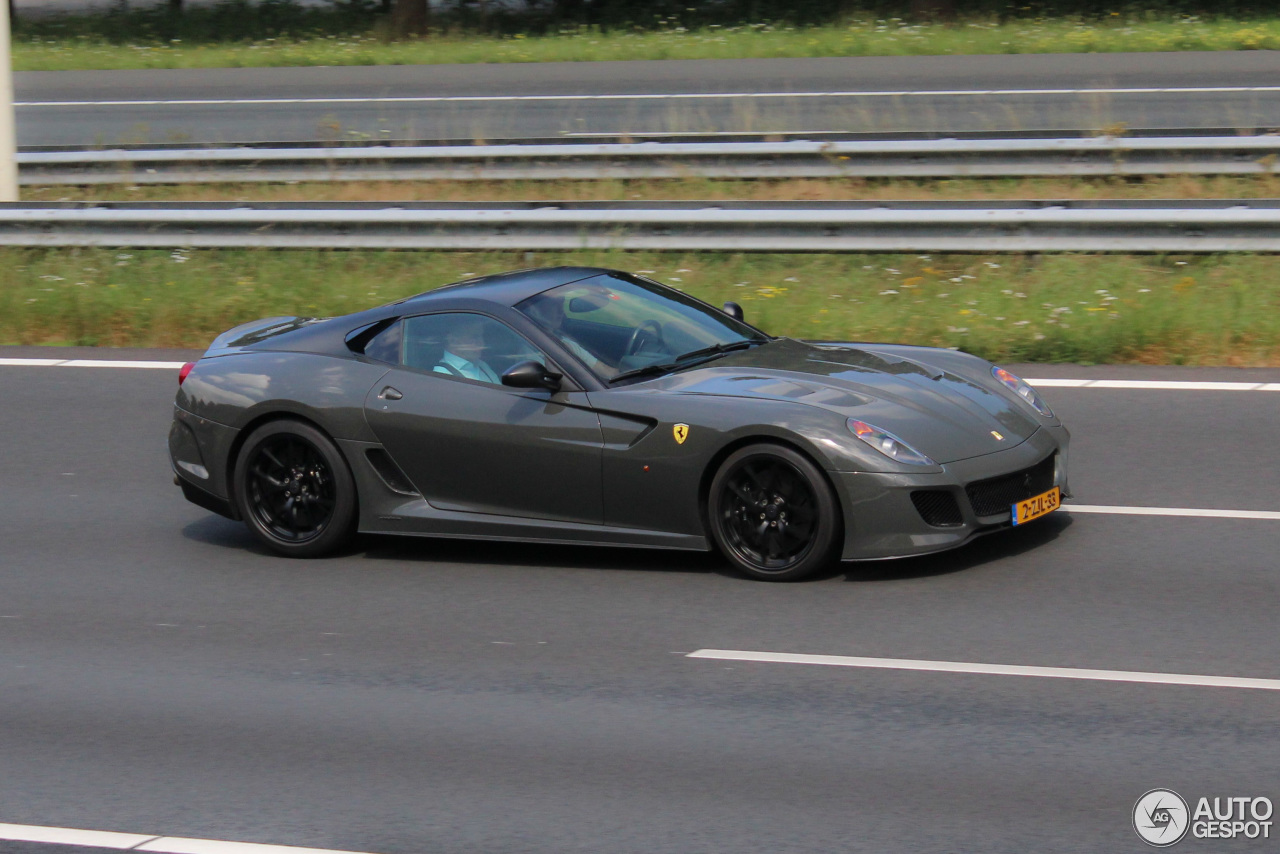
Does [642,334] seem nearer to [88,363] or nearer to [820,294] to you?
[820,294]

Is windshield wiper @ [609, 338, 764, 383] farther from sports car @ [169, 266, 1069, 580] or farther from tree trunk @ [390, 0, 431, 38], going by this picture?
tree trunk @ [390, 0, 431, 38]

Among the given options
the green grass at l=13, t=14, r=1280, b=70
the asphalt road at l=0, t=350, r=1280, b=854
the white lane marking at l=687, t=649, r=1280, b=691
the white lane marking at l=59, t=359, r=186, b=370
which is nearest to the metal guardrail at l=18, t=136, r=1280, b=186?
the white lane marking at l=59, t=359, r=186, b=370

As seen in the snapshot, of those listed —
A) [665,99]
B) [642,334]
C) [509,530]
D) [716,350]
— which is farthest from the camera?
[665,99]

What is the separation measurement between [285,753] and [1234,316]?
7.95 m

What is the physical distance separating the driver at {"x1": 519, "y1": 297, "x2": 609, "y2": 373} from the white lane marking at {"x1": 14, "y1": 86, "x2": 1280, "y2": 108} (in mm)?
12656

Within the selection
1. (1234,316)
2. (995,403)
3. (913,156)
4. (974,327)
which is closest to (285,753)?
(995,403)

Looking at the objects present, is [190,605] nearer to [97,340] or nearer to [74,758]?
[74,758]

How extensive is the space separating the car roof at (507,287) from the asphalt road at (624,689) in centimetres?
120

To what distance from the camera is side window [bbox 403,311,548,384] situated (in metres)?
7.43

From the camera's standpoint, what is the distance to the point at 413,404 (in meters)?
7.50

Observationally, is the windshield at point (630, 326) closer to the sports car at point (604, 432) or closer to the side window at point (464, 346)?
the sports car at point (604, 432)

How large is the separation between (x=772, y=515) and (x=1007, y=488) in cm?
100

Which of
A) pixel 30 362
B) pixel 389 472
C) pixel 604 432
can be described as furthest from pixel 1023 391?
pixel 30 362

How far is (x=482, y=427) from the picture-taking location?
24.1ft
